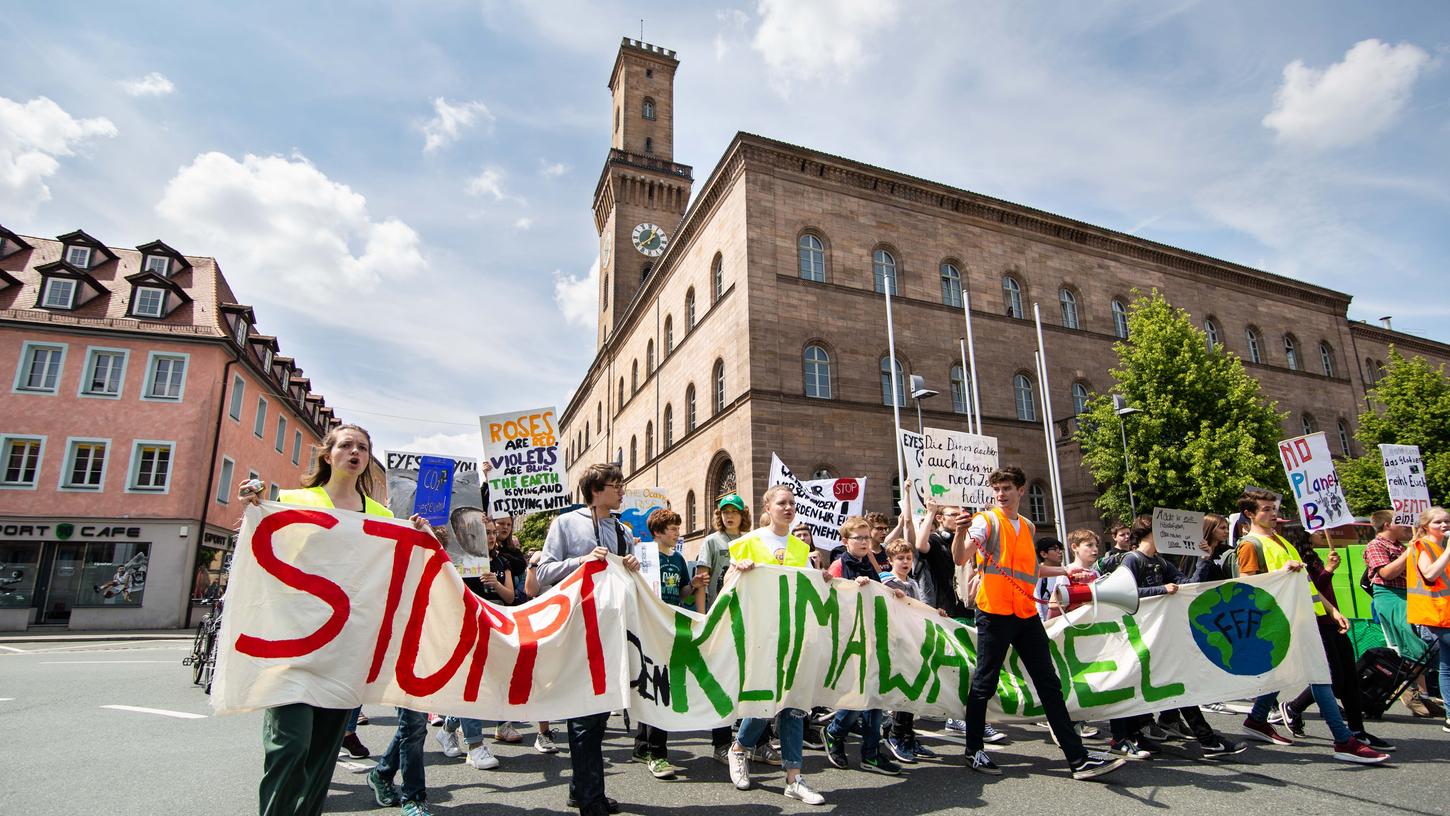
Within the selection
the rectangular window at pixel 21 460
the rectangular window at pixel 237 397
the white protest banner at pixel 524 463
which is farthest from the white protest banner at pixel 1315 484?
the rectangular window at pixel 21 460

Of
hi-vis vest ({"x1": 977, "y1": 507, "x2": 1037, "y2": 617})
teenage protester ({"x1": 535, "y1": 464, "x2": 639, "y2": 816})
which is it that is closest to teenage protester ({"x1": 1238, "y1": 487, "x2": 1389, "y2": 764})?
hi-vis vest ({"x1": 977, "y1": 507, "x2": 1037, "y2": 617})

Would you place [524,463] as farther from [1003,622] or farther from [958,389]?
[958,389]

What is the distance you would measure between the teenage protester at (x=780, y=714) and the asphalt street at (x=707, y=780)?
0.13 meters

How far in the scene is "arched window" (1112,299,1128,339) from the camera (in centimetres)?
3141

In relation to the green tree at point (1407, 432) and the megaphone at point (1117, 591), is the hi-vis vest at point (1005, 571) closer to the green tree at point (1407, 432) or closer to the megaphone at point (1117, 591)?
the megaphone at point (1117, 591)

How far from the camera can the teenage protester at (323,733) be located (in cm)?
307

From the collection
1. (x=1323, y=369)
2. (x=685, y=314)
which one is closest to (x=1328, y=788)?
(x=685, y=314)

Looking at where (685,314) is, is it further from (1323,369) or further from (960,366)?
(1323,369)

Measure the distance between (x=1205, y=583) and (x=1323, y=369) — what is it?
40.7 meters

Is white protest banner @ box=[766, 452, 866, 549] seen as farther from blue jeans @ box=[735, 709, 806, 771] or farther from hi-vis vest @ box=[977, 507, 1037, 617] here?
blue jeans @ box=[735, 709, 806, 771]

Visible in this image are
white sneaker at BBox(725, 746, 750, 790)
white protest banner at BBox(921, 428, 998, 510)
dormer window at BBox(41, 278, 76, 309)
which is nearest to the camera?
white sneaker at BBox(725, 746, 750, 790)

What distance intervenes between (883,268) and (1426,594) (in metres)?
22.4

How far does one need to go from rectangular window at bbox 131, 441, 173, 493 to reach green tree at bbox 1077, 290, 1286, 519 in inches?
1275

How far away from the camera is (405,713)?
4.23 meters
